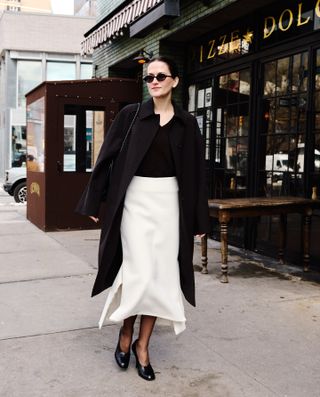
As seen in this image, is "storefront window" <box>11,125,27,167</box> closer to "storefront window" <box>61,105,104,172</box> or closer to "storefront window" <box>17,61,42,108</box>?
"storefront window" <box>17,61,42,108</box>

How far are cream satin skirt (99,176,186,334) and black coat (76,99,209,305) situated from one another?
6 centimetres

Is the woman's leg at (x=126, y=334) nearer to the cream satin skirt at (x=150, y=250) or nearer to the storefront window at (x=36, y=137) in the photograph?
the cream satin skirt at (x=150, y=250)

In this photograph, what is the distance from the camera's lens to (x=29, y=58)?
24.8 metres

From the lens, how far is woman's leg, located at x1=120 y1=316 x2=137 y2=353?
3.41 metres

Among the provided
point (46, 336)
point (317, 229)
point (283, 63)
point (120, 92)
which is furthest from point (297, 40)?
point (46, 336)

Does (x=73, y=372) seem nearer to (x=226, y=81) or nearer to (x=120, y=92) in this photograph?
(x=226, y=81)

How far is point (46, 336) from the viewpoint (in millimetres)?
3992

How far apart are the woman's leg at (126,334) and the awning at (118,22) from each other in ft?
17.6

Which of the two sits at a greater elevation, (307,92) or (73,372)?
(307,92)

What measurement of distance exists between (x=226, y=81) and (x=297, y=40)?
1.81 meters

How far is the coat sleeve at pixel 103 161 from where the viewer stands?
3.37 m

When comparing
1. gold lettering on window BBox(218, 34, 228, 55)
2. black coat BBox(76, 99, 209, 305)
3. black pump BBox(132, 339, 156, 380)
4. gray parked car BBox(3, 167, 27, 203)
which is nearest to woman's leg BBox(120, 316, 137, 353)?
black pump BBox(132, 339, 156, 380)

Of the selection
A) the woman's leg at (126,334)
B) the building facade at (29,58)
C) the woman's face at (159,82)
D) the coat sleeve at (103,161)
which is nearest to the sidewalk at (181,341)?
the woman's leg at (126,334)

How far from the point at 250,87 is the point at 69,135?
139 inches
